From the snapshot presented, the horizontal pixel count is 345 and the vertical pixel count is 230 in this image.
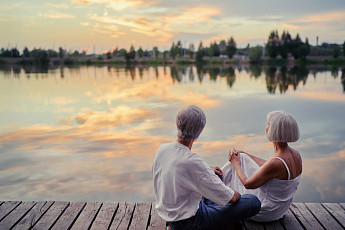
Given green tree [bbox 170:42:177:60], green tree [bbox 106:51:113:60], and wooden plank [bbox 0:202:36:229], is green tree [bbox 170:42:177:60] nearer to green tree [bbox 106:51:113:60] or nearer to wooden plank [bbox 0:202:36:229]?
green tree [bbox 106:51:113:60]

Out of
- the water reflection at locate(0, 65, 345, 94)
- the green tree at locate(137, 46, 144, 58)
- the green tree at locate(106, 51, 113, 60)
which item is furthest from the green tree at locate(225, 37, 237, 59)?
the water reflection at locate(0, 65, 345, 94)

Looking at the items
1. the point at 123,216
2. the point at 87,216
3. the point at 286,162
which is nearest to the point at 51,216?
the point at 87,216

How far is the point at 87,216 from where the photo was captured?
147 inches

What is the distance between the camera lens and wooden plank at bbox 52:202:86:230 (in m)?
3.53

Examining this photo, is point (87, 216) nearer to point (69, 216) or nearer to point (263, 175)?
point (69, 216)

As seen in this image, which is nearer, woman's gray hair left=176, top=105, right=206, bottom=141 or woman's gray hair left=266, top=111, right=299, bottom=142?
woman's gray hair left=176, top=105, right=206, bottom=141

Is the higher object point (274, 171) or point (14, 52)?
point (14, 52)

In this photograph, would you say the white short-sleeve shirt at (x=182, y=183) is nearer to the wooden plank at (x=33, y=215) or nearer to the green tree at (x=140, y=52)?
the wooden plank at (x=33, y=215)

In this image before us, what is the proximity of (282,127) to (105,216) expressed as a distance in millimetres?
2157

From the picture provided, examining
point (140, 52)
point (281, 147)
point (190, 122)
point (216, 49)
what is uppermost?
point (216, 49)

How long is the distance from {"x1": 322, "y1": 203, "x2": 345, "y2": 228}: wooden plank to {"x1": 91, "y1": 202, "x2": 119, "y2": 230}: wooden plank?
2.45m

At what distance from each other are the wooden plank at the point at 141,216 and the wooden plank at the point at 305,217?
164 cm

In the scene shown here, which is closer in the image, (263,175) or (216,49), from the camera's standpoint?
(263,175)

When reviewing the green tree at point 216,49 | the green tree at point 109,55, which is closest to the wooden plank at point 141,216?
the green tree at point 216,49
